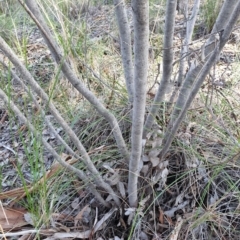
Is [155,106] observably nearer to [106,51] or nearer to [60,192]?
[60,192]

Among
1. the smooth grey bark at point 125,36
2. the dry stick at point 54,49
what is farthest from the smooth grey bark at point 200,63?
the dry stick at point 54,49

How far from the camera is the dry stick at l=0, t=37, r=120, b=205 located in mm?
707

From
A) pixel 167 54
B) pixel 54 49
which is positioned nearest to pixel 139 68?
pixel 54 49

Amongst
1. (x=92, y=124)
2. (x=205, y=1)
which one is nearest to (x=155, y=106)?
(x=92, y=124)

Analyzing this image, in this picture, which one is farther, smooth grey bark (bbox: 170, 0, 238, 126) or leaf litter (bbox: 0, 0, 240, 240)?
leaf litter (bbox: 0, 0, 240, 240)

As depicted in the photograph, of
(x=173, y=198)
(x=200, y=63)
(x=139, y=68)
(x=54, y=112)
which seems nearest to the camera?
(x=139, y=68)

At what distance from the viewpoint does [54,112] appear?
86 cm

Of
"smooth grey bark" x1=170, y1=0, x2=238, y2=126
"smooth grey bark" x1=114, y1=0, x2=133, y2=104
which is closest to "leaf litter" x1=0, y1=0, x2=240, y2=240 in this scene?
"smooth grey bark" x1=170, y1=0, x2=238, y2=126

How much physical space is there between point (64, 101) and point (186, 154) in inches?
26.4

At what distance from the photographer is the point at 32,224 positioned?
1.05 m

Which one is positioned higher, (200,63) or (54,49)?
(54,49)

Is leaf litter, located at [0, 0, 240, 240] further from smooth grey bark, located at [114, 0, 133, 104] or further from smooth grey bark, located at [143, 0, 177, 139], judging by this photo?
smooth grey bark, located at [114, 0, 133, 104]

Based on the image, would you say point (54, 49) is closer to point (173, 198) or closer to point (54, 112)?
point (54, 112)

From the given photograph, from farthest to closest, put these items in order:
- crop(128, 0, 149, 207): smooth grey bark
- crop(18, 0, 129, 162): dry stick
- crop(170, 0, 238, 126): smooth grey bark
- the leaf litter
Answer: the leaf litter → crop(170, 0, 238, 126): smooth grey bark → crop(18, 0, 129, 162): dry stick → crop(128, 0, 149, 207): smooth grey bark
